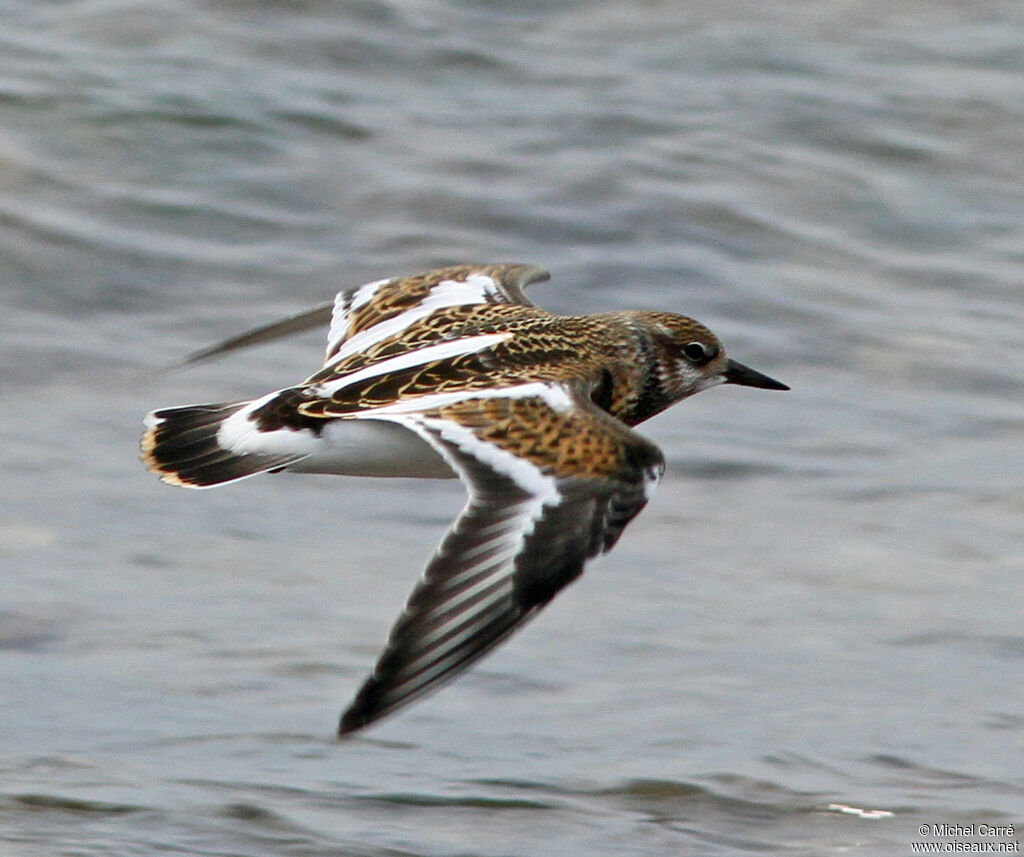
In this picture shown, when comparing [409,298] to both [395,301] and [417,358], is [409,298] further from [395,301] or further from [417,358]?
[417,358]

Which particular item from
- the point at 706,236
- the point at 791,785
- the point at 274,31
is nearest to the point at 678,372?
the point at 791,785

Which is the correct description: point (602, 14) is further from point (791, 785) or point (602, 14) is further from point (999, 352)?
point (791, 785)

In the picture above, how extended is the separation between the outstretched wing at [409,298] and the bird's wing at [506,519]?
2.94 ft

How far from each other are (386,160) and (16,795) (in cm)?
408

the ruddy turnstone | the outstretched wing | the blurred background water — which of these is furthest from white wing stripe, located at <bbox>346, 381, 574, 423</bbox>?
the blurred background water

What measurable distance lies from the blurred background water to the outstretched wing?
2.40 ft

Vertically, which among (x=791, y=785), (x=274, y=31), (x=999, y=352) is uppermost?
(x=274, y=31)

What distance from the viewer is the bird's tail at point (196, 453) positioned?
11.4ft

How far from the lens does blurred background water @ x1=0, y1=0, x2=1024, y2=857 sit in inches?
155

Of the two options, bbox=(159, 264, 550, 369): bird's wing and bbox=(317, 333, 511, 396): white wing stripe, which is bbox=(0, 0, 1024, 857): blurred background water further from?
bbox=(317, 333, 511, 396): white wing stripe

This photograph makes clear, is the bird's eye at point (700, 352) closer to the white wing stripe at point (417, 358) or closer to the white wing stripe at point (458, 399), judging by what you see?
the white wing stripe at point (417, 358)

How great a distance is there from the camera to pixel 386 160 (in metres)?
7.39

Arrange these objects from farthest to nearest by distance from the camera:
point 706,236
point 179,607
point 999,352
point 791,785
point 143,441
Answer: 1. point 706,236
2. point 999,352
3. point 179,607
4. point 791,785
5. point 143,441

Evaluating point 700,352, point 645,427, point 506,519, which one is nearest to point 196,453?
point 506,519
